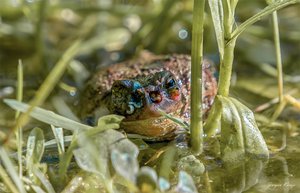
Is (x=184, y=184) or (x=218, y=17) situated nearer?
(x=184, y=184)

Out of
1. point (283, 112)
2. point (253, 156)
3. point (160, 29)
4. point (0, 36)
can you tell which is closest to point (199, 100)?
point (253, 156)

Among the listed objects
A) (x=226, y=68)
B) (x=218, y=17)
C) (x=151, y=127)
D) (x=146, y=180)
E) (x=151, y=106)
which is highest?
(x=218, y=17)

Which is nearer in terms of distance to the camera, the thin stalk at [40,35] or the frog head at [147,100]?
the frog head at [147,100]

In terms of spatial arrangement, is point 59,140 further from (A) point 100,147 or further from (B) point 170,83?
(B) point 170,83

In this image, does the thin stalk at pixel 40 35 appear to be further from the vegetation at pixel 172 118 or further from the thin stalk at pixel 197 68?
the thin stalk at pixel 197 68

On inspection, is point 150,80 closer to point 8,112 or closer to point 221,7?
point 221,7

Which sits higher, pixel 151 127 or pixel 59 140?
pixel 59 140

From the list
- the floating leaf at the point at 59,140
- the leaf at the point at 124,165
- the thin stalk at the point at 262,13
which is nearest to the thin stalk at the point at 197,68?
the thin stalk at the point at 262,13

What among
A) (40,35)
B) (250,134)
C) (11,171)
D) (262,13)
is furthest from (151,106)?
(40,35)

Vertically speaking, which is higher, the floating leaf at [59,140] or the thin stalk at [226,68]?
the thin stalk at [226,68]
